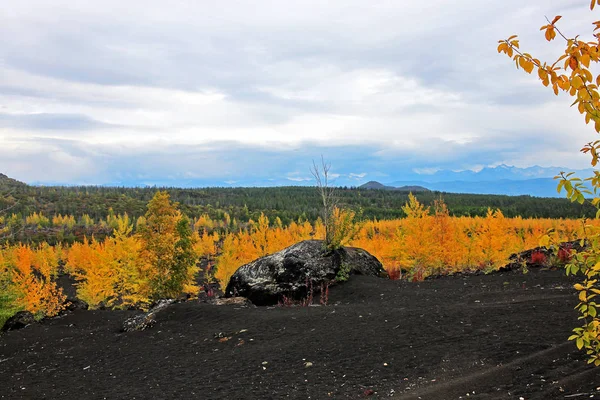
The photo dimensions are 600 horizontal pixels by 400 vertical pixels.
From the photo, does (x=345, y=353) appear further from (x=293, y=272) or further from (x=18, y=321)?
(x=18, y=321)

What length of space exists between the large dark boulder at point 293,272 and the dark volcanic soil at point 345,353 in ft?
10.2

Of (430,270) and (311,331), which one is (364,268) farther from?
(311,331)

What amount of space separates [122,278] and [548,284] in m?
22.0

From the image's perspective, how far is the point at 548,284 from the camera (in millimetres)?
10453

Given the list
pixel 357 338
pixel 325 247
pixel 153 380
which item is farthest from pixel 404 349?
pixel 325 247

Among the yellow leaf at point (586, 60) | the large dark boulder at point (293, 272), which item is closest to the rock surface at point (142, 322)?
the large dark boulder at point (293, 272)

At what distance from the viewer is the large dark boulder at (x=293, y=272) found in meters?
14.7

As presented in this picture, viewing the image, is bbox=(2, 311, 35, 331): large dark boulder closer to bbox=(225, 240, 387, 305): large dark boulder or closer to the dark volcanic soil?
the dark volcanic soil

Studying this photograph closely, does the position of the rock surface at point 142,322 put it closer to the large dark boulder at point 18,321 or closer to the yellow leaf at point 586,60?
the large dark boulder at point 18,321

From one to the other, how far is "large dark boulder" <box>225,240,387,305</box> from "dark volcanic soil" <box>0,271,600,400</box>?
10.2 feet

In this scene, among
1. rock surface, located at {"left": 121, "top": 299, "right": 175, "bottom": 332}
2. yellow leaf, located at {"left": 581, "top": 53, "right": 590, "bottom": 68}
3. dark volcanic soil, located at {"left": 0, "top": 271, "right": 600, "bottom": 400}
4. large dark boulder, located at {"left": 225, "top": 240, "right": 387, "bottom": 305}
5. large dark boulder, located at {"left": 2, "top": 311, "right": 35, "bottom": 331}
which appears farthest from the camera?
large dark boulder, located at {"left": 2, "top": 311, "right": 35, "bottom": 331}

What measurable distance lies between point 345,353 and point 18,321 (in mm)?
15258

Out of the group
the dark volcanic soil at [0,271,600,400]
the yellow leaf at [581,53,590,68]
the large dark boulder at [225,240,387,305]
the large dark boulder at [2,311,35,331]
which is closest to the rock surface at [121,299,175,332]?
the dark volcanic soil at [0,271,600,400]

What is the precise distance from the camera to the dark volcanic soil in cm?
533
